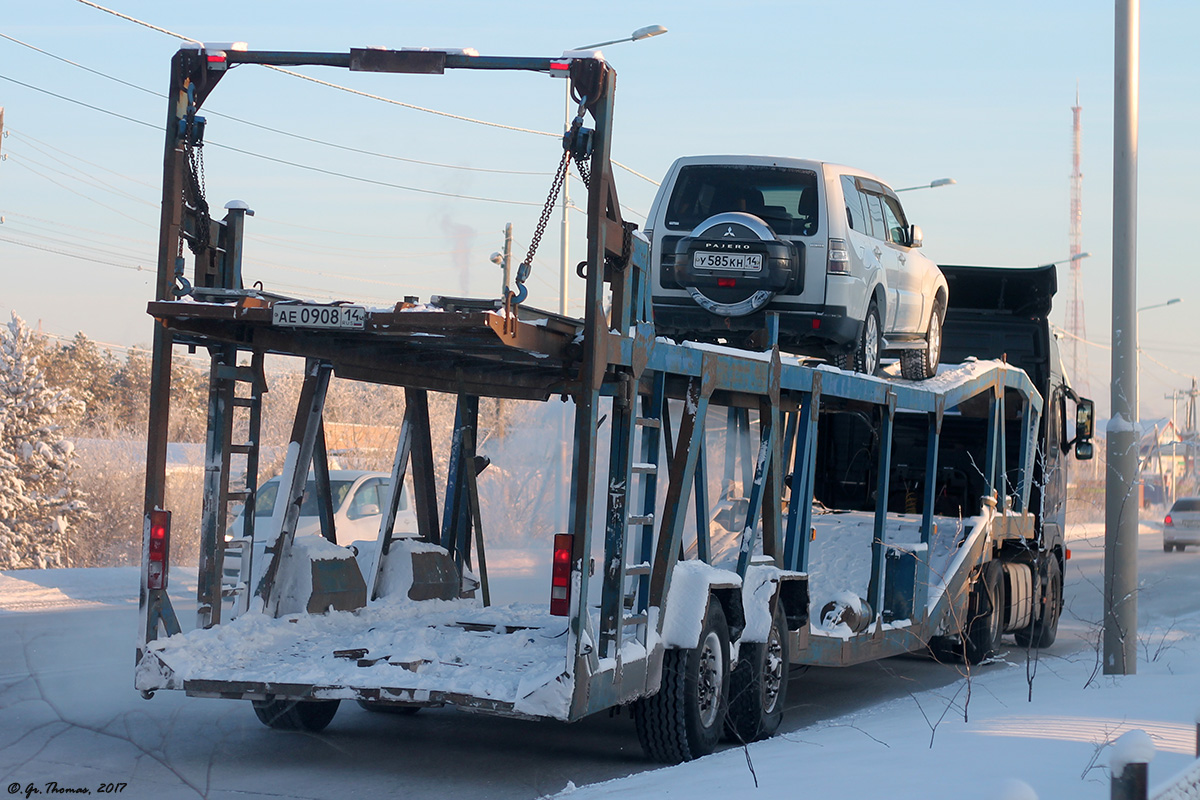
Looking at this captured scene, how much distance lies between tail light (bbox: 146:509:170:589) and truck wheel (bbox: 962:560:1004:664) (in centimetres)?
854

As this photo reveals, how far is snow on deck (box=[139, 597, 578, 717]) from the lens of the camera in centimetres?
695

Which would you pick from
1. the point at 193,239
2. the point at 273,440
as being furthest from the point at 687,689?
the point at 273,440

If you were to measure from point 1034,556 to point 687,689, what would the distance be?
8.93 metres

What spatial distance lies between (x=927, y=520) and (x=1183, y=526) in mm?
34014

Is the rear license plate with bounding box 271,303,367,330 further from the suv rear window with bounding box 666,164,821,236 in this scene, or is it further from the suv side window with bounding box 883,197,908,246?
the suv side window with bounding box 883,197,908,246

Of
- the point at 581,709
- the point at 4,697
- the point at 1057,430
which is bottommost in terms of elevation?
the point at 4,697

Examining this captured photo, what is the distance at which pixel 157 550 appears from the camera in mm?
7480

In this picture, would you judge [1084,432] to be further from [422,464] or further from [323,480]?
[323,480]

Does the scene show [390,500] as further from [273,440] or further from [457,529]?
[273,440]

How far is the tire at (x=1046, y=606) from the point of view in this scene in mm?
15797

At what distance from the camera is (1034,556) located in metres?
15.5

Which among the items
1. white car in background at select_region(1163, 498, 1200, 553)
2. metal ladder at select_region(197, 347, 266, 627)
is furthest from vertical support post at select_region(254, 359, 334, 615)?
white car in background at select_region(1163, 498, 1200, 553)

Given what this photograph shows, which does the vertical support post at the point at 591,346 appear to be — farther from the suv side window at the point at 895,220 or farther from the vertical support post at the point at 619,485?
the suv side window at the point at 895,220

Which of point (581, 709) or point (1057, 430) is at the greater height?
point (1057, 430)
